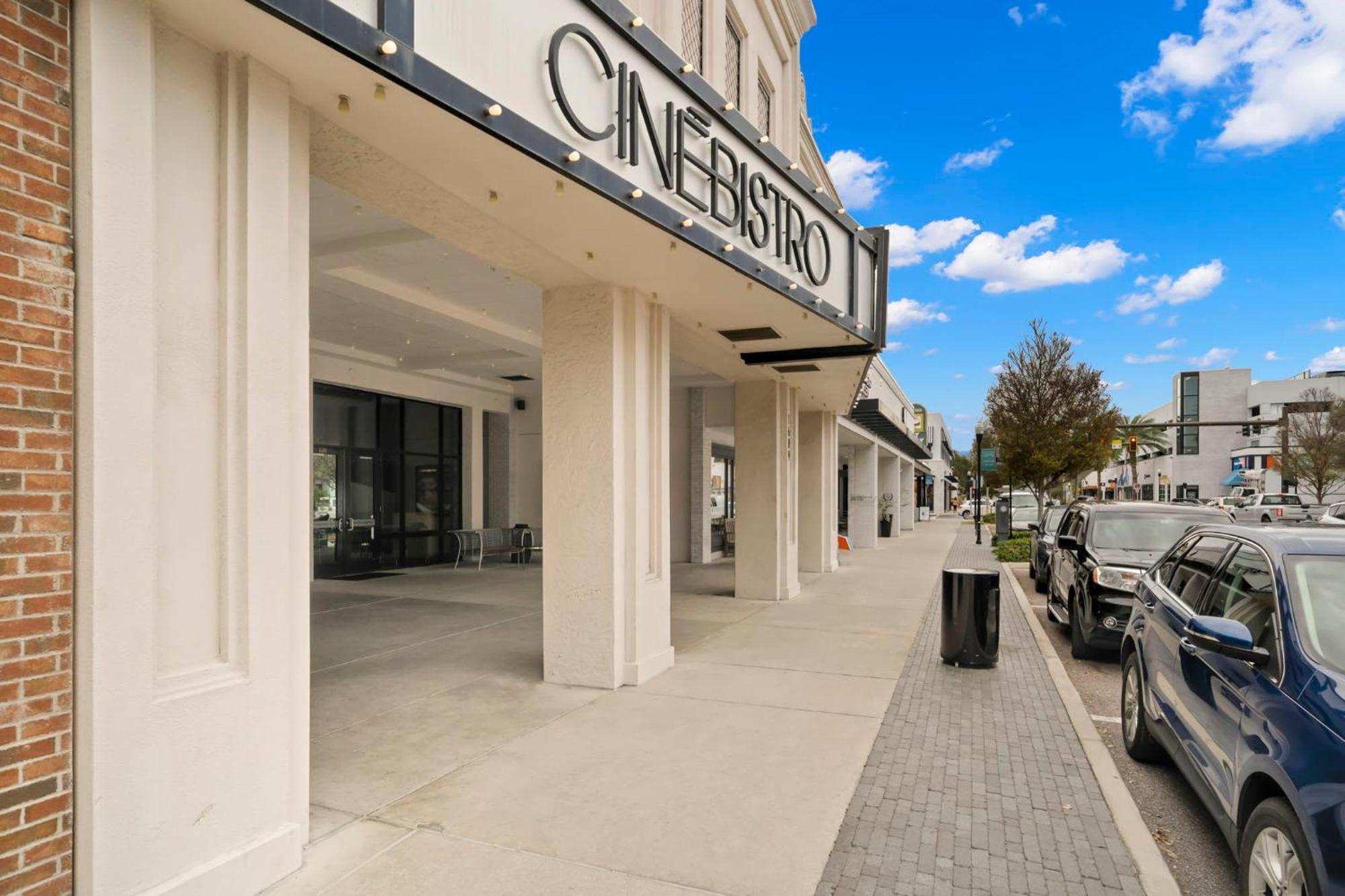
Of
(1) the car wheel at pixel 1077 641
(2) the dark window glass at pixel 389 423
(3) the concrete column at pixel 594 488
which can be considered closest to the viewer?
(3) the concrete column at pixel 594 488

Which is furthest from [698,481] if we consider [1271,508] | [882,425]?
[1271,508]

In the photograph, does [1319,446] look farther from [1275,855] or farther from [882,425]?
[1275,855]

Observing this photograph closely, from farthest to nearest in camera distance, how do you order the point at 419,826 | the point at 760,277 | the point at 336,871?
the point at 760,277, the point at 419,826, the point at 336,871

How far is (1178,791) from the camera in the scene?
4738mm

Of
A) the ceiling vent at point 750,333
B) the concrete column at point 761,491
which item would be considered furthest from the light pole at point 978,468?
the ceiling vent at point 750,333

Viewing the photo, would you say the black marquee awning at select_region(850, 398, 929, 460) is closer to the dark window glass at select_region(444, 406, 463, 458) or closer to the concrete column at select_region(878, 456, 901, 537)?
the concrete column at select_region(878, 456, 901, 537)

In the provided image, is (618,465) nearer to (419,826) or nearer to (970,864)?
(419,826)

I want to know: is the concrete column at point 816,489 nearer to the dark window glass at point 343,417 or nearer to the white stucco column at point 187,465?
the dark window glass at point 343,417

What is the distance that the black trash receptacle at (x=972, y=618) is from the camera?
25.4 ft

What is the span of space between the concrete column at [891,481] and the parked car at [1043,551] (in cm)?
1511

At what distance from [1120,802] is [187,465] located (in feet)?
17.1

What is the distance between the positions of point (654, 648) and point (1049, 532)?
1113cm

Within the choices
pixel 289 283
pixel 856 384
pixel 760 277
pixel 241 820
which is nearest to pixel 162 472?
pixel 289 283

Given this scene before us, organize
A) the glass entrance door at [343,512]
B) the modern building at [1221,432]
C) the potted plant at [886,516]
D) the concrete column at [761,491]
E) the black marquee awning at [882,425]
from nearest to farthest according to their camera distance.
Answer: the concrete column at [761,491] → the glass entrance door at [343,512] → the black marquee awning at [882,425] → the potted plant at [886,516] → the modern building at [1221,432]
